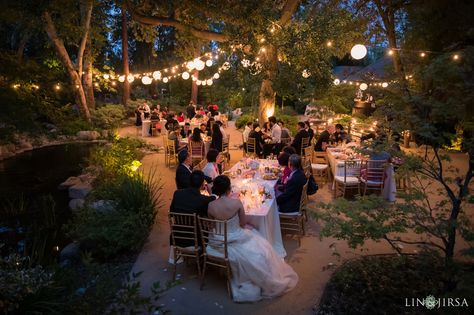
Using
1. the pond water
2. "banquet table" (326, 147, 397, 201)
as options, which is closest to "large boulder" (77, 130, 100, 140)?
the pond water

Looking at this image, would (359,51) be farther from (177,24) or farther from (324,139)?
(177,24)

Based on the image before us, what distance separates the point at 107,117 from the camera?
17.5 meters

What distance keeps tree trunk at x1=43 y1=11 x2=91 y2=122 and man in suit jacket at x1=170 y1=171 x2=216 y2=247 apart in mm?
11673

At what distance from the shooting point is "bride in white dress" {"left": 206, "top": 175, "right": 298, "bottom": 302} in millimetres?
4148

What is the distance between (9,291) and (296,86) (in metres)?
7.95

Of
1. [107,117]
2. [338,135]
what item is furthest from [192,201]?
[107,117]

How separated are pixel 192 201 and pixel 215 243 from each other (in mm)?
562

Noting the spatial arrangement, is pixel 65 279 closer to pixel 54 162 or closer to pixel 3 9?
pixel 3 9

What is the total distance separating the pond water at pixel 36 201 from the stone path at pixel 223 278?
1426mm

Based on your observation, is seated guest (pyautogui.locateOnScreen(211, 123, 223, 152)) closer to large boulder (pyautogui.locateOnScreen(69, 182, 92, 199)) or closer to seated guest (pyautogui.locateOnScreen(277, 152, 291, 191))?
large boulder (pyautogui.locateOnScreen(69, 182, 92, 199))

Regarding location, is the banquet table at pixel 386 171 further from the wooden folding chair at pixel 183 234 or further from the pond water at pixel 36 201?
the pond water at pixel 36 201

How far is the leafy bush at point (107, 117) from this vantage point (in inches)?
683

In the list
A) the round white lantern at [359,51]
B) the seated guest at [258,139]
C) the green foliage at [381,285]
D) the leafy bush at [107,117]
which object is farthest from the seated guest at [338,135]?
the leafy bush at [107,117]

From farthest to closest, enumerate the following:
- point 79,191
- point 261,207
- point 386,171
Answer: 1. point 79,191
2. point 386,171
3. point 261,207
